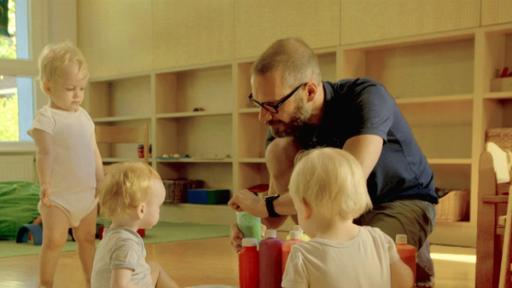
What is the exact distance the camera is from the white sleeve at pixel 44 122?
2.08m

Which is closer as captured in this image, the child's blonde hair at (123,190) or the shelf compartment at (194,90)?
the child's blonde hair at (123,190)

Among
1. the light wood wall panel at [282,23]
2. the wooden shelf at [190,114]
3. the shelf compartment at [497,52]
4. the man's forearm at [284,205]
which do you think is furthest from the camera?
the wooden shelf at [190,114]

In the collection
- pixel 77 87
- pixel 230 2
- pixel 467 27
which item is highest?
pixel 230 2

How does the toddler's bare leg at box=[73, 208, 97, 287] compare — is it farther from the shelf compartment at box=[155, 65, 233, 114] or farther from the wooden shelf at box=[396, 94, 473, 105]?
the shelf compartment at box=[155, 65, 233, 114]

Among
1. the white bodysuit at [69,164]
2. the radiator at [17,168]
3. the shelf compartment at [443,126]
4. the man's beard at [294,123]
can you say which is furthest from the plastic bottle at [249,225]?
the radiator at [17,168]

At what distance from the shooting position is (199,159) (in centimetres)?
456

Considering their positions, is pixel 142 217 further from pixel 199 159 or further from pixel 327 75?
pixel 199 159

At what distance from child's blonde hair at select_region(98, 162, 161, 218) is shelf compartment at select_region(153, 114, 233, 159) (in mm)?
3194

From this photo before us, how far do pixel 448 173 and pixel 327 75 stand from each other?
1.04 metres

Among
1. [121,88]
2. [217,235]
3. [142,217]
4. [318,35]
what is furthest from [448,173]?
[121,88]

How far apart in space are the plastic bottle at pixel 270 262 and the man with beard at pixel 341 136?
0.11m

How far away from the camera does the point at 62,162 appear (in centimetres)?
212

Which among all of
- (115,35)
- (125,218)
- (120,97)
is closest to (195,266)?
(125,218)

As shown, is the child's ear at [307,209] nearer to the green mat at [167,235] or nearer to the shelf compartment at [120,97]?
the green mat at [167,235]
